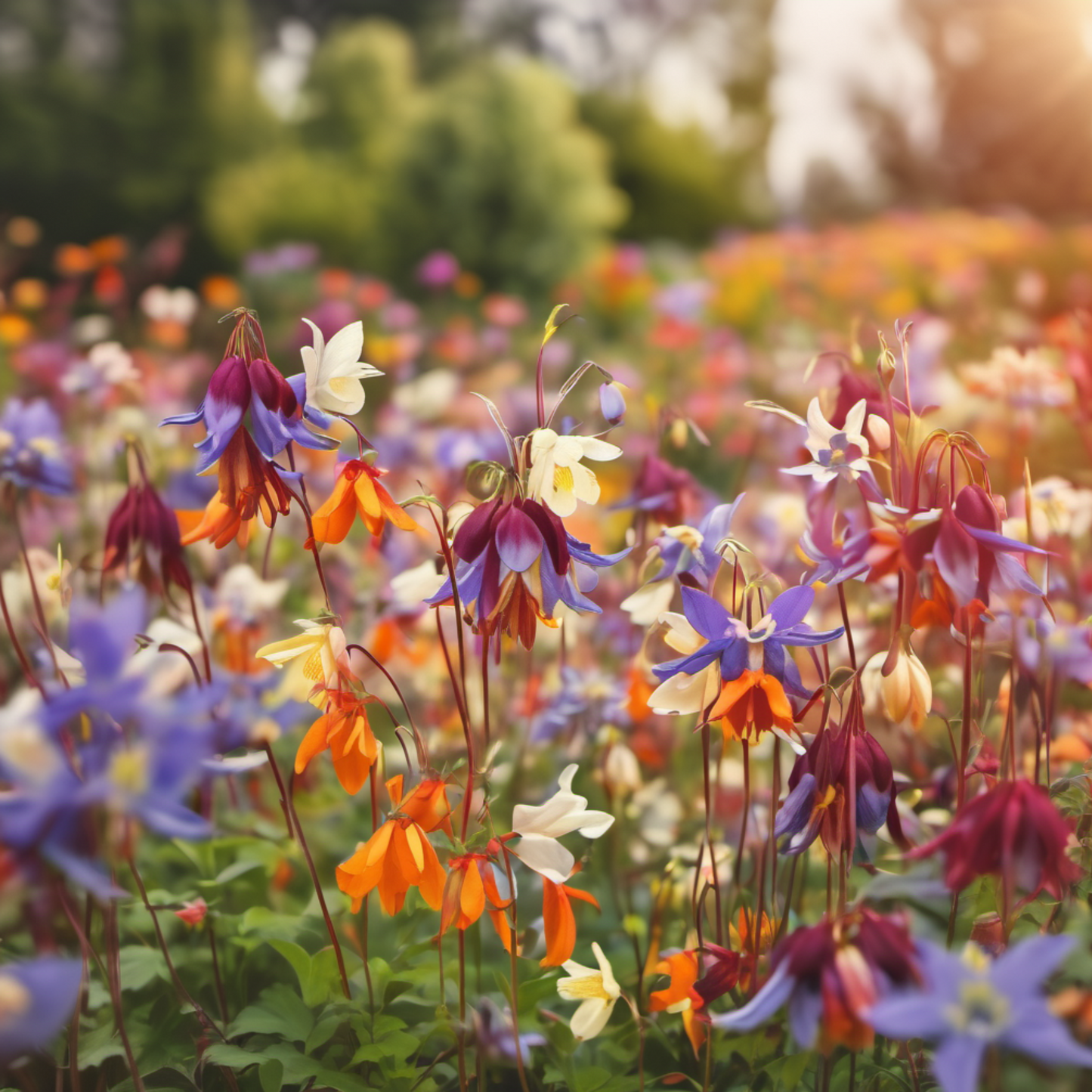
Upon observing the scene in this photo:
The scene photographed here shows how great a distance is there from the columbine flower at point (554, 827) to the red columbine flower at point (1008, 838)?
33 cm

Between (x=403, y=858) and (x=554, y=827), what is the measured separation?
0.49 ft

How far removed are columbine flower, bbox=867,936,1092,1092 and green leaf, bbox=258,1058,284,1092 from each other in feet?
2.22

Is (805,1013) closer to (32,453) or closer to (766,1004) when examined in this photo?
(766,1004)

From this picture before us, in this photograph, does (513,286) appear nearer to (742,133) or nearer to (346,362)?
(346,362)

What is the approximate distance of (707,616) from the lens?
92 centimetres

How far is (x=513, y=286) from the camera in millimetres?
7648

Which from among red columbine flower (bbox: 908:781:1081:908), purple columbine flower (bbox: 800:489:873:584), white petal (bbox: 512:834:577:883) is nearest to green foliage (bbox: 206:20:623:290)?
purple columbine flower (bbox: 800:489:873:584)

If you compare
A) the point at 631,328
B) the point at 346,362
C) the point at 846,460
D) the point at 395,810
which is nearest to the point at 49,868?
the point at 395,810

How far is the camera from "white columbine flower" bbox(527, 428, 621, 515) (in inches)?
37.2

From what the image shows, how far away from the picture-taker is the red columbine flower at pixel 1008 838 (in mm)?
714

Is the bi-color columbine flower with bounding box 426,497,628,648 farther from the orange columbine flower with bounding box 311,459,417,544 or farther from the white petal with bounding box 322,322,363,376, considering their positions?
the white petal with bounding box 322,322,363,376

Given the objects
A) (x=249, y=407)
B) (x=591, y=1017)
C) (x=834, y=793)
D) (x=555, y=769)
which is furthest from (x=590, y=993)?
(x=555, y=769)

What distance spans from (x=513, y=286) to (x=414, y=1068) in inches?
278

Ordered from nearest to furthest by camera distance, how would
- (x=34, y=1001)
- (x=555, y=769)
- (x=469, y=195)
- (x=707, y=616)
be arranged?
(x=34, y=1001) → (x=707, y=616) → (x=555, y=769) → (x=469, y=195)
